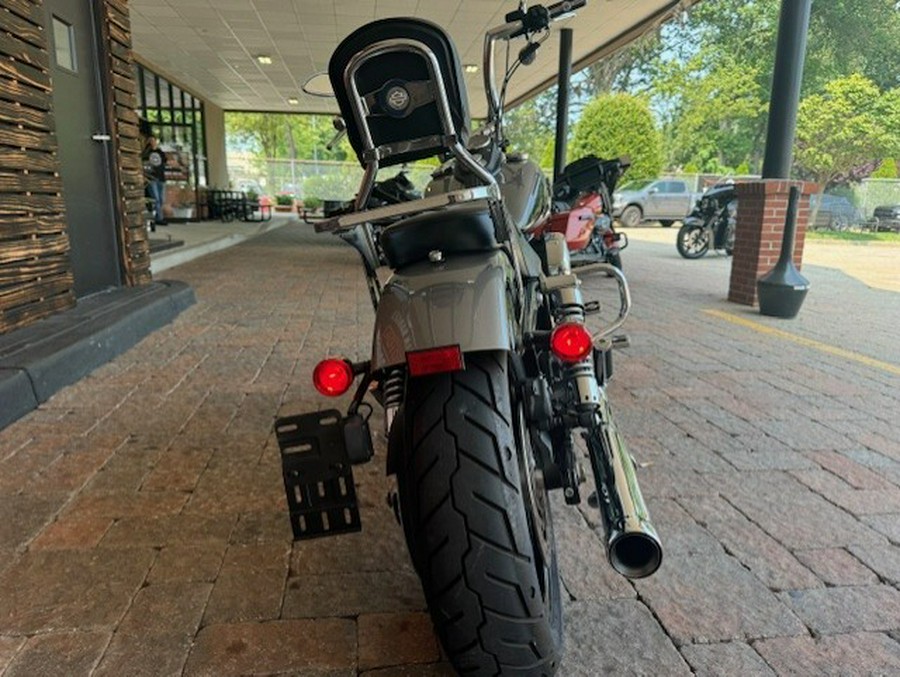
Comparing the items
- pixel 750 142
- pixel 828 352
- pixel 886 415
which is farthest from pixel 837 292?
pixel 750 142

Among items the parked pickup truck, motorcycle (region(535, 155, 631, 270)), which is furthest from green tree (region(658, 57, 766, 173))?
motorcycle (region(535, 155, 631, 270))

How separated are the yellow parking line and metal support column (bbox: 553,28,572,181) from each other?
496cm

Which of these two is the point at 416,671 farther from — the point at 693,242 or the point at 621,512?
the point at 693,242

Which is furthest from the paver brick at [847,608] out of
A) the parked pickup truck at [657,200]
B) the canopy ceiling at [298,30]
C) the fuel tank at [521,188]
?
the parked pickup truck at [657,200]

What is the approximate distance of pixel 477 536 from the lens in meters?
1.18

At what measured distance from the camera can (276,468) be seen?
2.40 meters

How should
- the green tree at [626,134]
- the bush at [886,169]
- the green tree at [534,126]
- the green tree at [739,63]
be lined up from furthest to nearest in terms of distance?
the green tree at [534,126] → the green tree at [739,63] → the bush at [886,169] → the green tree at [626,134]

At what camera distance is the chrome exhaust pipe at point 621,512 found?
123cm

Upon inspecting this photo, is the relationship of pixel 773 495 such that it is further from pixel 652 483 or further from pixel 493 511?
pixel 493 511

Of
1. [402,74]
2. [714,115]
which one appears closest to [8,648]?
[402,74]

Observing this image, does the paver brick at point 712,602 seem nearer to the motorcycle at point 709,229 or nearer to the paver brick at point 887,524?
the paver brick at point 887,524

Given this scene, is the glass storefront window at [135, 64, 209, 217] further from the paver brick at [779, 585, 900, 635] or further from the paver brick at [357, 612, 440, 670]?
the paver brick at [779, 585, 900, 635]

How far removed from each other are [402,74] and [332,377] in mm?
713

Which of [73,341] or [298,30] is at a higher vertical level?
[298,30]
